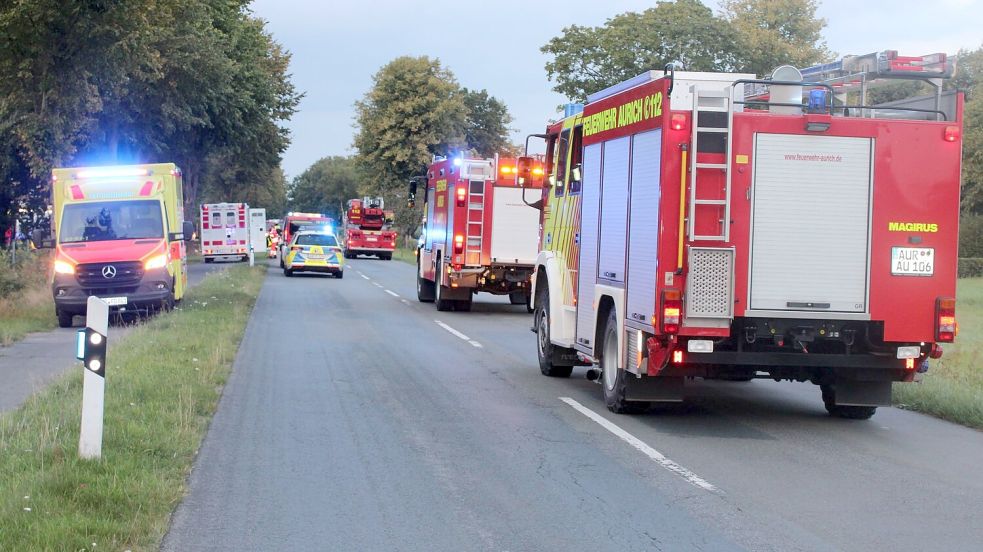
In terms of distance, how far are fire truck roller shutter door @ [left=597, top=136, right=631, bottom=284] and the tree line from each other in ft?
58.7

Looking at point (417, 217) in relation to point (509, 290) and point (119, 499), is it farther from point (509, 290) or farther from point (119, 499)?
point (119, 499)

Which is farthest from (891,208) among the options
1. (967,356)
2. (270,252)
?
(270,252)

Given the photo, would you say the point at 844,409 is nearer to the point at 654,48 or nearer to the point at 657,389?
the point at 657,389

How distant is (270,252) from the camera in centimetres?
7031

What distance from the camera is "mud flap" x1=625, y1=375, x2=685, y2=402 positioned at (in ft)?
→ 34.7

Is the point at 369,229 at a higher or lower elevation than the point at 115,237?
higher

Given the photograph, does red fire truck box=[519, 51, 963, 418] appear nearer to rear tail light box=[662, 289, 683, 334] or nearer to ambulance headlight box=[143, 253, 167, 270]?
rear tail light box=[662, 289, 683, 334]

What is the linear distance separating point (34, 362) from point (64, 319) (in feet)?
20.0

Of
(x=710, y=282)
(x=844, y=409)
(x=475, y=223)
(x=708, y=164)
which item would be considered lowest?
(x=844, y=409)

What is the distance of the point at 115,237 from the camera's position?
2159 centimetres

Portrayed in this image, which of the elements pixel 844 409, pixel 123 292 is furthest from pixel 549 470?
pixel 123 292

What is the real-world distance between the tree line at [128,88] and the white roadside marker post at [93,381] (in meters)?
19.3

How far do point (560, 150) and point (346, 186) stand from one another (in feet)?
461

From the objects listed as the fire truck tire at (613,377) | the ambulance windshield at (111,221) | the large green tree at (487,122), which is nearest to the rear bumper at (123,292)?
the ambulance windshield at (111,221)
